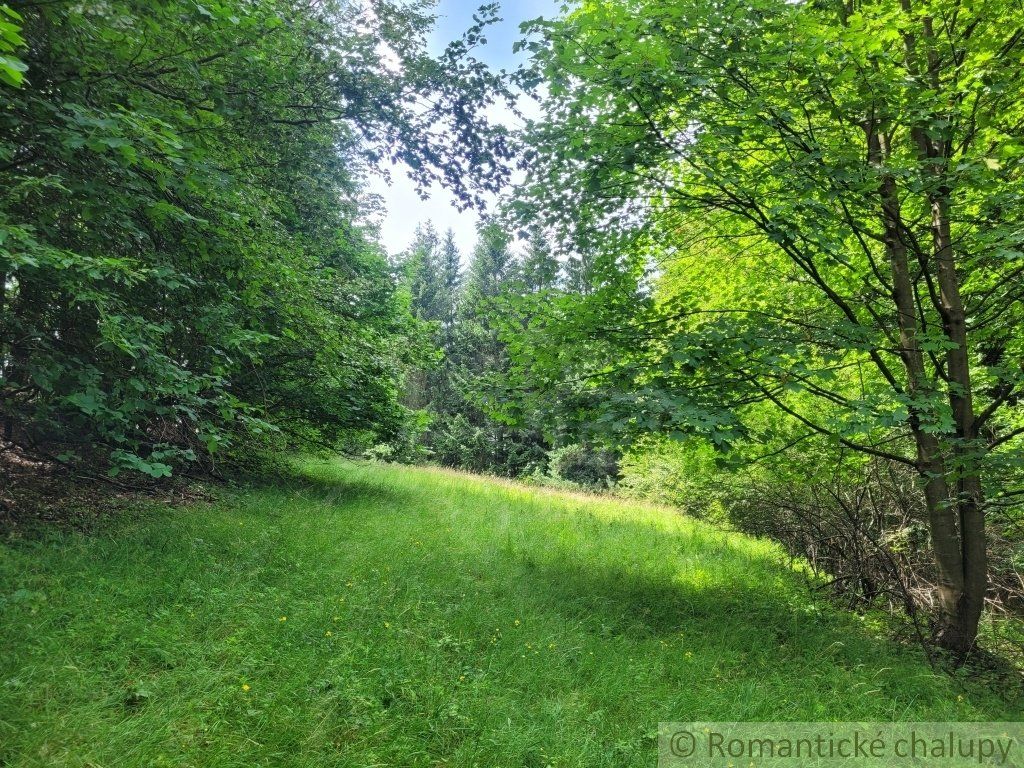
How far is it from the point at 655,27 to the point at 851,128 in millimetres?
2488

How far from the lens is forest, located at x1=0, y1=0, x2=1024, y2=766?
3.90 metres

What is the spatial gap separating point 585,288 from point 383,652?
15.1 ft

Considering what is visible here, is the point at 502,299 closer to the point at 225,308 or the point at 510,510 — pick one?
the point at 225,308

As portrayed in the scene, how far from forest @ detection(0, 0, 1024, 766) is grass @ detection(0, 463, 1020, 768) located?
0.05m

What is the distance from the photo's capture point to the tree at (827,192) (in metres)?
4.33

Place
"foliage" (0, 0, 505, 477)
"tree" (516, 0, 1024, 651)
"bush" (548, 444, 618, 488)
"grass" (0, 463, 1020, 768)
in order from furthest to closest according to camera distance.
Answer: "bush" (548, 444, 618, 488)
"tree" (516, 0, 1024, 651)
"foliage" (0, 0, 505, 477)
"grass" (0, 463, 1020, 768)

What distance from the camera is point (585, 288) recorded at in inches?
257

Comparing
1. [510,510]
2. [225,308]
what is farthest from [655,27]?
[510,510]

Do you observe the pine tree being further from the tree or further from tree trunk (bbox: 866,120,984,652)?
tree trunk (bbox: 866,120,984,652)

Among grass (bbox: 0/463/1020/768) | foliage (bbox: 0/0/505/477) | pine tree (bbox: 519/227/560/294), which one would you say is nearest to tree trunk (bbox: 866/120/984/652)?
grass (bbox: 0/463/1020/768)

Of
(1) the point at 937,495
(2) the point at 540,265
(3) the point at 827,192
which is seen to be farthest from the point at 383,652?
(1) the point at 937,495

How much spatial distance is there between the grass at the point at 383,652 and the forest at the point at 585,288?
0.17 ft

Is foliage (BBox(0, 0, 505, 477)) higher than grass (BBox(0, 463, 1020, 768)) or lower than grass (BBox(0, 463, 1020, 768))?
higher

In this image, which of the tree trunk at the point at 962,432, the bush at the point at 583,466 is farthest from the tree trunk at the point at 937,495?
the bush at the point at 583,466
